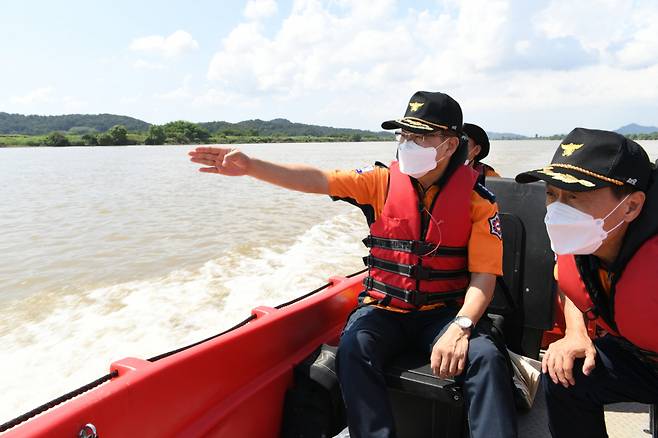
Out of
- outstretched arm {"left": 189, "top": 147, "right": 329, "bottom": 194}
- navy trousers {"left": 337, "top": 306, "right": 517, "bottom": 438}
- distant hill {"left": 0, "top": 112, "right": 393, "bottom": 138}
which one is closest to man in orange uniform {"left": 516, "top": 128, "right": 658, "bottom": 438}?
navy trousers {"left": 337, "top": 306, "right": 517, "bottom": 438}

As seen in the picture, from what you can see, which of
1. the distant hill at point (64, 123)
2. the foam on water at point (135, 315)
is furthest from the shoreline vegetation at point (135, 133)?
the foam on water at point (135, 315)

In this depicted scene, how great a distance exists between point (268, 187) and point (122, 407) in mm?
11166

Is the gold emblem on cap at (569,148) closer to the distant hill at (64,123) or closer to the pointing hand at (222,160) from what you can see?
the pointing hand at (222,160)

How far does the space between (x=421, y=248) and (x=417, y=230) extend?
0.25ft

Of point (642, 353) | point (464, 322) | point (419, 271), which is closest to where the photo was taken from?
point (642, 353)

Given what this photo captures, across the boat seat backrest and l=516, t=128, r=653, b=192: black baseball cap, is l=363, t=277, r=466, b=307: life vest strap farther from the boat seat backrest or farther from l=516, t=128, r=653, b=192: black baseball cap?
l=516, t=128, r=653, b=192: black baseball cap

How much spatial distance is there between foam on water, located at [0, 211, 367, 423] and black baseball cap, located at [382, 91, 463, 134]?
275 cm

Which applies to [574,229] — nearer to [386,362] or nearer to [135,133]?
[386,362]

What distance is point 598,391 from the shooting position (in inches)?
58.2

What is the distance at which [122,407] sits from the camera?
4.29 ft

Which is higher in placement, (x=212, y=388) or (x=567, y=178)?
(x=567, y=178)

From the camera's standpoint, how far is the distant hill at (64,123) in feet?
253

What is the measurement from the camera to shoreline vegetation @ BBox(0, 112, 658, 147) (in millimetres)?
46688

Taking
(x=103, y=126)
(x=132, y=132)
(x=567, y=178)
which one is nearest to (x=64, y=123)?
(x=103, y=126)
